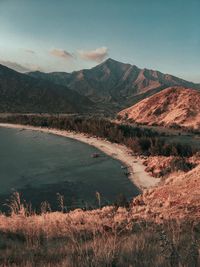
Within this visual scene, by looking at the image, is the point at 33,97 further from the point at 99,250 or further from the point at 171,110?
the point at 99,250

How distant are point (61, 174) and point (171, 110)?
58.7m

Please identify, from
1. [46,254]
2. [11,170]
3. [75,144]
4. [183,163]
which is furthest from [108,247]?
[75,144]

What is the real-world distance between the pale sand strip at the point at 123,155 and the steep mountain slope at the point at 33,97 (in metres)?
62.8

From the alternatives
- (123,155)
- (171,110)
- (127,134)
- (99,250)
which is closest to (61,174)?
(123,155)

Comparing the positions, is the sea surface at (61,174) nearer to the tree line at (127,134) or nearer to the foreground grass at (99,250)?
the tree line at (127,134)

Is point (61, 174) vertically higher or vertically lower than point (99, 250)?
lower

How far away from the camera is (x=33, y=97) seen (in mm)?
170625

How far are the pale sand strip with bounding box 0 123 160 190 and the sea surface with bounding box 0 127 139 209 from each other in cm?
114

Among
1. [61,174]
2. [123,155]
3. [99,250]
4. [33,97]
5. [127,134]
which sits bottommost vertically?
[61,174]

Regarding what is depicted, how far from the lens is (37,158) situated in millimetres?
54938

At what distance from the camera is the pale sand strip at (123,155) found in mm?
40169

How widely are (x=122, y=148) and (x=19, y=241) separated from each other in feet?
172

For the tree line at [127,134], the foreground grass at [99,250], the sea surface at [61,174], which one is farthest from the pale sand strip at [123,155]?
the foreground grass at [99,250]

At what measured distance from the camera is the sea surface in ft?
116
